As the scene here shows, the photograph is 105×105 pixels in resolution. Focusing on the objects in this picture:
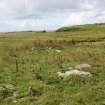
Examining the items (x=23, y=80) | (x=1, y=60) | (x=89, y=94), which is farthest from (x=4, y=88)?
(x=1, y=60)

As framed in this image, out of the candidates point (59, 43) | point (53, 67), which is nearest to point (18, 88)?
point (53, 67)

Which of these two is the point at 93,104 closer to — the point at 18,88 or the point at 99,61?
the point at 18,88

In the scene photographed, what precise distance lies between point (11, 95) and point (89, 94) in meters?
4.86

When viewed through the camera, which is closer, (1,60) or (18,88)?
(18,88)

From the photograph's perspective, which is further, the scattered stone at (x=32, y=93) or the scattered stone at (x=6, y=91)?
the scattered stone at (x=6, y=91)

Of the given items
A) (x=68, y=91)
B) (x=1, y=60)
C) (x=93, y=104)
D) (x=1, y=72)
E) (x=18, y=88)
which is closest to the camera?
(x=93, y=104)

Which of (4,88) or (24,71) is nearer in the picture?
(4,88)

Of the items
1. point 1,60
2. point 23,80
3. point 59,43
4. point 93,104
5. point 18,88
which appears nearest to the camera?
point 93,104

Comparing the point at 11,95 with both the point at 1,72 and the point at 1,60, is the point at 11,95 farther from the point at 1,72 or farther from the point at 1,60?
the point at 1,60

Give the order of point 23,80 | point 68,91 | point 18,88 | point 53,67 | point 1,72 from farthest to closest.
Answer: point 53,67 → point 1,72 → point 23,80 → point 18,88 → point 68,91

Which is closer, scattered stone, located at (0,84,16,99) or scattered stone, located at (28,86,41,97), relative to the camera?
scattered stone, located at (28,86,41,97)

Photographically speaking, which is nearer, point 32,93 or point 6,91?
point 32,93

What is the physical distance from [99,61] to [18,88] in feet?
45.7

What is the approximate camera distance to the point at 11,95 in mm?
18344
